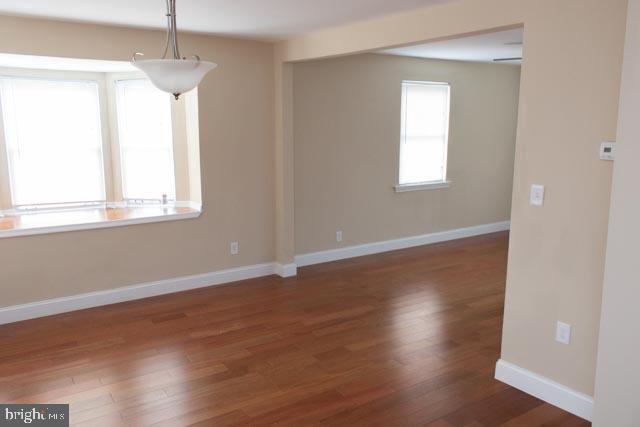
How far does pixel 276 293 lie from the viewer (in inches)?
187

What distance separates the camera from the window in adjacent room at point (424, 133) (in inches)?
246

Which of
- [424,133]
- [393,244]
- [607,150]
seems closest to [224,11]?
[607,150]

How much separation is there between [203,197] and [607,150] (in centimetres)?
345

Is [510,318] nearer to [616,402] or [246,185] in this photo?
[616,402]

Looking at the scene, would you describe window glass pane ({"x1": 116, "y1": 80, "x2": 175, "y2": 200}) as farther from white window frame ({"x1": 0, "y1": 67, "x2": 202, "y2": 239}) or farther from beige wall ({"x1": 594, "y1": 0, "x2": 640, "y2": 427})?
beige wall ({"x1": 594, "y1": 0, "x2": 640, "y2": 427})

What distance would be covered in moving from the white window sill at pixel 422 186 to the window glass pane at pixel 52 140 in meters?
3.43

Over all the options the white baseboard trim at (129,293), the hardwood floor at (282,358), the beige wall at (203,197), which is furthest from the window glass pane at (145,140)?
the hardwood floor at (282,358)

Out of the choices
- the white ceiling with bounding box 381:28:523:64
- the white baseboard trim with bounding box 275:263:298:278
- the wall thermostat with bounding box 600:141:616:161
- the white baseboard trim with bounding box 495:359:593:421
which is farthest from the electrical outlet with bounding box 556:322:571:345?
the white baseboard trim with bounding box 275:263:298:278

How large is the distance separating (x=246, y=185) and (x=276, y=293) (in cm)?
113

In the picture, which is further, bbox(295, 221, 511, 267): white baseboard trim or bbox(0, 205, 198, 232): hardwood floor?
bbox(295, 221, 511, 267): white baseboard trim

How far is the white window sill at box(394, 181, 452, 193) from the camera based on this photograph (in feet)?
20.5

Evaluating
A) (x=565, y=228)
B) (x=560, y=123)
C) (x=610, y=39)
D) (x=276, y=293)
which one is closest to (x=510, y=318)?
(x=565, y=228)

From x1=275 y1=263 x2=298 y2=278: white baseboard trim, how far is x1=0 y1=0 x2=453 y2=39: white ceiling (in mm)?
2368

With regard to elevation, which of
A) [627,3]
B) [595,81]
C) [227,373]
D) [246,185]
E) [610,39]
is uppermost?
[627,3]
